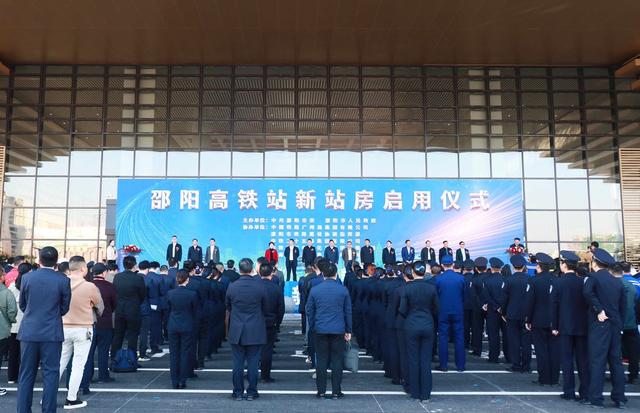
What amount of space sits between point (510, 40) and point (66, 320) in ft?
48.5

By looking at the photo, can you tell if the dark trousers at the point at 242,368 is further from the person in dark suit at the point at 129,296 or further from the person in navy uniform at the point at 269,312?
the person in dark suit at the point at 129,296

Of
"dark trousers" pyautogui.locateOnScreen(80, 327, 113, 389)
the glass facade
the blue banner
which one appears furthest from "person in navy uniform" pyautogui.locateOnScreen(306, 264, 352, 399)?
the glass facade

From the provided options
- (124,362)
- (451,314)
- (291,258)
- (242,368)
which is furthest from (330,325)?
(291,258)

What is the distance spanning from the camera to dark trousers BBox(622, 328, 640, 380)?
303 inches

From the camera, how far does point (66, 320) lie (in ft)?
19.5

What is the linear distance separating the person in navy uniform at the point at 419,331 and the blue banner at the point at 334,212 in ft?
34.1

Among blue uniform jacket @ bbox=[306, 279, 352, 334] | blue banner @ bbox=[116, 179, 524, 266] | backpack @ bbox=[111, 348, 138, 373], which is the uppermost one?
blue banner @ bbox=[116, 179, 524, 266]

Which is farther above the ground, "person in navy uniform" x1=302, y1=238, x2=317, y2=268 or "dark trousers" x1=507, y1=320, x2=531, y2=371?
"person in navy uniform" x1=302, y1=238, x2=317, y2=268

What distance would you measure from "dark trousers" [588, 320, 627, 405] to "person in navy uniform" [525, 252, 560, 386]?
105cm

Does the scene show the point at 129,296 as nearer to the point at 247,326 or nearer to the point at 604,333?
the point at 247,326

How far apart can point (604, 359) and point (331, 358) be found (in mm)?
3165

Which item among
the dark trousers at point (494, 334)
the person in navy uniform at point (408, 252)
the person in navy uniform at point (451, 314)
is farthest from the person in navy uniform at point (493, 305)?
the person in navy uniform at point (408, 252)

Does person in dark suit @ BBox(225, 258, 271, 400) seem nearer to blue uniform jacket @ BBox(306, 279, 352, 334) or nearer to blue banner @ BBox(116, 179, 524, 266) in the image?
blue uniform jacket @ BBox(306, 279, 352, 334)

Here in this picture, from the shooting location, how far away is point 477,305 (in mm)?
9656
